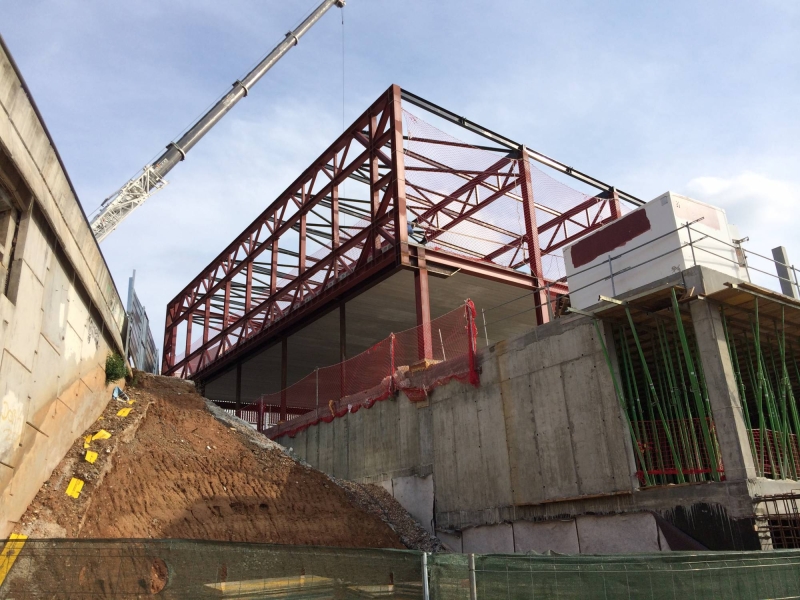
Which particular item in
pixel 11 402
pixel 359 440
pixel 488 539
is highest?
pixel 359 440

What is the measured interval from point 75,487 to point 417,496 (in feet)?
28.4

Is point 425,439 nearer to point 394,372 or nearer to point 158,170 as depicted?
point 394,372

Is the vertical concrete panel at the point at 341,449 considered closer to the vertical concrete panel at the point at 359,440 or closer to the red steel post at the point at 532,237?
the vertical concrete panel at the point at 359,440

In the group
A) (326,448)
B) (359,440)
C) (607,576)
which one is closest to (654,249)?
(607,576)

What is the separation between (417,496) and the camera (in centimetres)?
1688

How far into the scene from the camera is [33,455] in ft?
31.0

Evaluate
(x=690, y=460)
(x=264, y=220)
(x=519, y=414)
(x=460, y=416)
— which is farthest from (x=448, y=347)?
(x=264, y=220)

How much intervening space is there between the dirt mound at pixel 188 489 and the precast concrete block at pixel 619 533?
4.38 metres

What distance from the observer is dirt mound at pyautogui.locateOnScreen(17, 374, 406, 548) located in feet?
34.7

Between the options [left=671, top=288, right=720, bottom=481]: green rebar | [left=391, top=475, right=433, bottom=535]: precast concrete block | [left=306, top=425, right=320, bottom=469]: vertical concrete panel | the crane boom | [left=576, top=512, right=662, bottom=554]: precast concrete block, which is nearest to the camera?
[left=671, top=288, right=720, bottom=481]: green rebar

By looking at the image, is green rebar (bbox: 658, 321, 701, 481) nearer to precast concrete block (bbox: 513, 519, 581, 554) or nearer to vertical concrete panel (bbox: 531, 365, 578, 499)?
vertical concrete panel (bbox: 531, 365, 578, 499)

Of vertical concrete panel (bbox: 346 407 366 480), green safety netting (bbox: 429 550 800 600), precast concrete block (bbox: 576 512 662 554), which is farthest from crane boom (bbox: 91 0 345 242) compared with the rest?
green safety netting (bbox: 429 550 800 600)

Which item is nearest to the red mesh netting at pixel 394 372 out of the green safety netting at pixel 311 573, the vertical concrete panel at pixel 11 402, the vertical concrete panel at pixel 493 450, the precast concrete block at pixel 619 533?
the vertical concrete panel at pixel 493 450

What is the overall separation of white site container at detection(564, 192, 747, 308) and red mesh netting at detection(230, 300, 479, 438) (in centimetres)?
307
